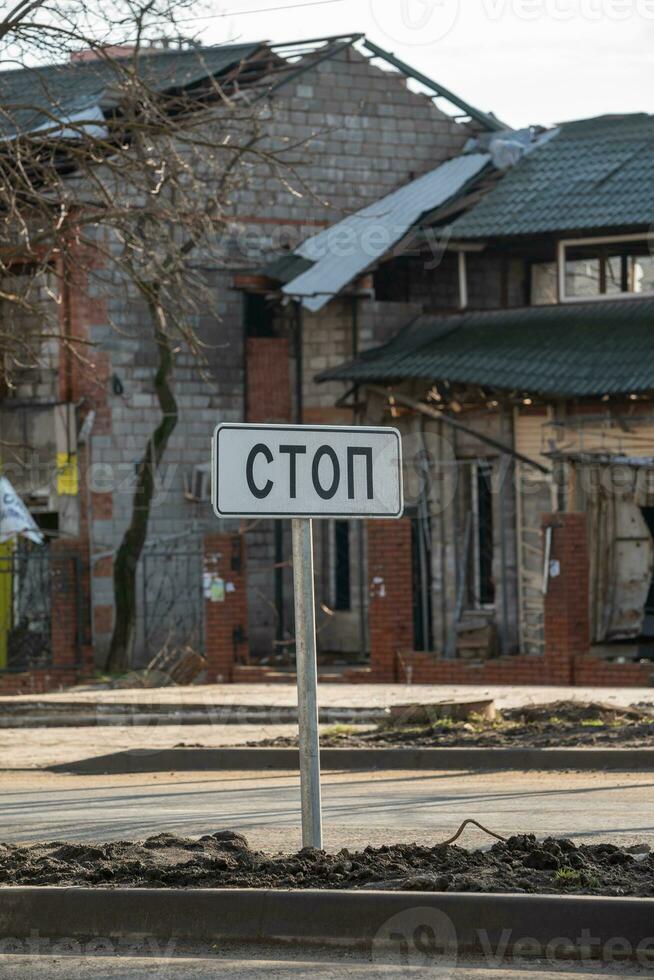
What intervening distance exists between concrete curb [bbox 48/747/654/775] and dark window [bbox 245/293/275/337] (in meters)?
14.6

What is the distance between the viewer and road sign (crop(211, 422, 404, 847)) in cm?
744

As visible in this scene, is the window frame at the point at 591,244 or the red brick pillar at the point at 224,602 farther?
the window frame at the point at 591,244

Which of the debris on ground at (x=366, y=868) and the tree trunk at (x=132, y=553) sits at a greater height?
the tree trunk at (x=132, y=553)

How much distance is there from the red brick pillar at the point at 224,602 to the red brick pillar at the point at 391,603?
2.07 meters

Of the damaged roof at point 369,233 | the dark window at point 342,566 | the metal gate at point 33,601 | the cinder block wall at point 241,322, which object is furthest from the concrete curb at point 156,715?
the damaged roof at point 369,233

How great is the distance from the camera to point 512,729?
15.1 meters

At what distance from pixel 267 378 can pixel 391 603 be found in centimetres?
674

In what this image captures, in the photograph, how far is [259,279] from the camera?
27.9 m

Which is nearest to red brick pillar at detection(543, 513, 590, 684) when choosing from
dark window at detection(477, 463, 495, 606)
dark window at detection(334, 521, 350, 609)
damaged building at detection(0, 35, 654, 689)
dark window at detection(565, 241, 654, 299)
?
damaged building at detection(0, 35, 654, 689)

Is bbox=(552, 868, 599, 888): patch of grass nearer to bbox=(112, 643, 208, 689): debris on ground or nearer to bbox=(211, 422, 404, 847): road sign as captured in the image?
bbox=(211, 422, 404, 847): road sign

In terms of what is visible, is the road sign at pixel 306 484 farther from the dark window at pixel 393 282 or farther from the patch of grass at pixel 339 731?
the dark window at pixel 393 282

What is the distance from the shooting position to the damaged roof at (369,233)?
26.3 meters

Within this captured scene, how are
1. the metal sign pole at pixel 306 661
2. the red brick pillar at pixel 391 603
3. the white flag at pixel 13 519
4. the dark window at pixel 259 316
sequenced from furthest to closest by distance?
the dark window at pixel 259 316 < the white flag at pixel 13 519 < the red brick pillar at pixel 391 603 < the metal sign pole at pixel 306 661

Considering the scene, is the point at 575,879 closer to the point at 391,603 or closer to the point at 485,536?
the point at 391,603
